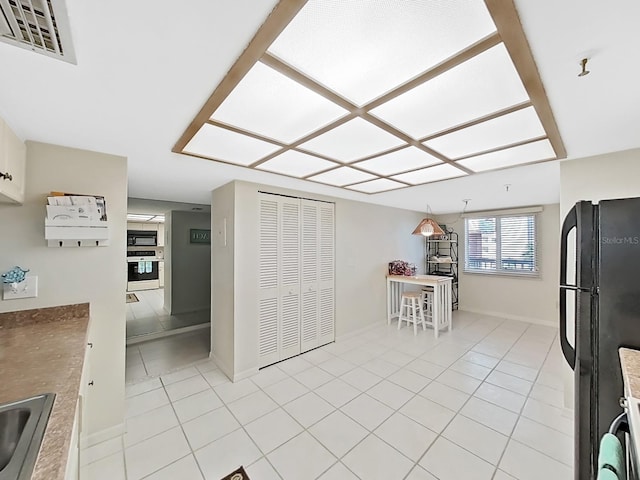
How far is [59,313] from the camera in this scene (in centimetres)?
184

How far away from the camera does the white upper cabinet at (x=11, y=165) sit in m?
1.36

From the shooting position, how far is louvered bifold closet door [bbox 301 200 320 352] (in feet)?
11.7

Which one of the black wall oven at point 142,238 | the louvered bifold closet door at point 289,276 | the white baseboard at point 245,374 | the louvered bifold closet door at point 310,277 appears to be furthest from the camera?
the black wall oven at point 142,238

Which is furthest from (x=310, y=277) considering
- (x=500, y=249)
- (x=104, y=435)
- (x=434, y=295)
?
(x=500, y=249)

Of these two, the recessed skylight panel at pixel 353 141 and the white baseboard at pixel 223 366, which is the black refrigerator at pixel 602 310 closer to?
the recessed skylight panel at pixel 353 141

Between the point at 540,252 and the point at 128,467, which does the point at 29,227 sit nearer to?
the point at 128,467

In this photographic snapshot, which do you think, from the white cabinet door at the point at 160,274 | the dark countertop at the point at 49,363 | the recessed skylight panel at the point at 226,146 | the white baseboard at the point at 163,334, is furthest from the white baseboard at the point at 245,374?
the white cabinet door at the point at 160,274

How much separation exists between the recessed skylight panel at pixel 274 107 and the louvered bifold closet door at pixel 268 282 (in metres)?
1.57

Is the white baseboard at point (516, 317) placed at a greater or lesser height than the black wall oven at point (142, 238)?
lesser

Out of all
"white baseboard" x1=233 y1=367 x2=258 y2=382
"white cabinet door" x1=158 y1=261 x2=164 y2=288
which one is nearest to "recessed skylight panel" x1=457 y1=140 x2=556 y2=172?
"white baseboard" x1=233 y1=367 x2=258 y2=382

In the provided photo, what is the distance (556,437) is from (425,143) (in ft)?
8.21

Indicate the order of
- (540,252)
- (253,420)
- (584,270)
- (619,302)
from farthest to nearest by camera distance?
1. (540,252)
2. (253,420)
3. (584,270)
4. (619,302)

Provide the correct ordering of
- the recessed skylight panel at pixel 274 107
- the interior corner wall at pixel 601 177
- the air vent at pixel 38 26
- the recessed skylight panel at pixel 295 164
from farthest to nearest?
the recessed skylight panel at pixel 295 164
the interior corner wall at pixel 601 177
the recessed skylight panel at pixel 274 107
the air vent at pixel 38 26

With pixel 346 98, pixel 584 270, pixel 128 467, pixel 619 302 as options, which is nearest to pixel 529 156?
pixel 584 270
